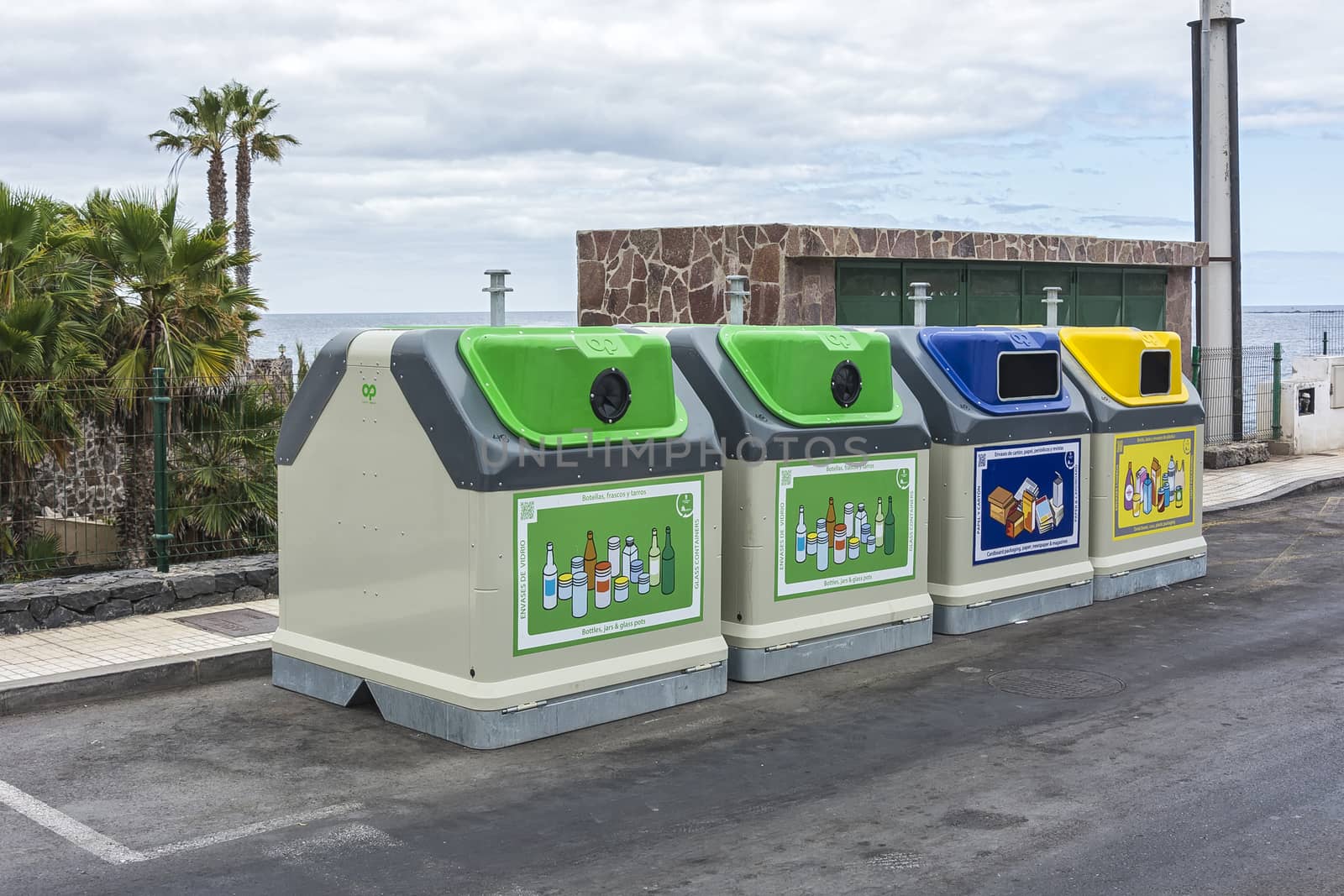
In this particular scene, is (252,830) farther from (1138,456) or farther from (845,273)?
(845,273)

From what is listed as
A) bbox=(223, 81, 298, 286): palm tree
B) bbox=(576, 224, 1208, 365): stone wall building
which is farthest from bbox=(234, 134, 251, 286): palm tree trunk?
bbox=(576, 224, 1208, 365): stone wall building

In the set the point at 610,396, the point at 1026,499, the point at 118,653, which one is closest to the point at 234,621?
the point at 118,653

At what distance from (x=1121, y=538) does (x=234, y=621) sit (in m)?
6.35

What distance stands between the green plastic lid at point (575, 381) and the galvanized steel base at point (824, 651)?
4.84ft

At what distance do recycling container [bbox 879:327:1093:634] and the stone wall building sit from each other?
474 centimetres

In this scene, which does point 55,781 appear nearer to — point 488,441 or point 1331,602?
point 488,441

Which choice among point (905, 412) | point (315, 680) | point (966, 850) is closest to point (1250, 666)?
point (905, 412)

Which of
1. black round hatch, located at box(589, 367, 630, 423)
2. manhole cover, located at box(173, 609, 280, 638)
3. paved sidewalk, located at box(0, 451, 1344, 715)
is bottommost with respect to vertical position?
paved sidewalk, located at box(0, 451, 1344, 715)

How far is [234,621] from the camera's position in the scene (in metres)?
8.93

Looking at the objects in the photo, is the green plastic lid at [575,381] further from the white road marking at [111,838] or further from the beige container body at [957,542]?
the beige container body at [957,542]

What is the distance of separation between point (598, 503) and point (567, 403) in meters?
0.53

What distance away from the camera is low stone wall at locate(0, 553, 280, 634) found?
860 cm

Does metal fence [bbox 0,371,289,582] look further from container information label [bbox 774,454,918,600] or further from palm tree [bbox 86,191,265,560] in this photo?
container information label [bbox 774,454,918,600]

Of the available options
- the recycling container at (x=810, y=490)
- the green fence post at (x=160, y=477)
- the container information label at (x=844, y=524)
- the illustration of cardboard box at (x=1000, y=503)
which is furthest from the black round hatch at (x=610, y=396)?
the green fence post at (x=160, y=477)
